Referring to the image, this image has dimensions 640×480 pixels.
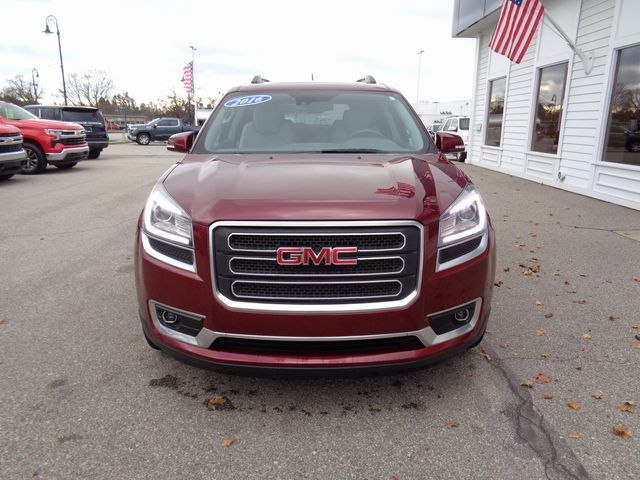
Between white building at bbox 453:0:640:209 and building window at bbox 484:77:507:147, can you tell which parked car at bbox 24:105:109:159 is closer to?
white building at bbox 453:0:640:209

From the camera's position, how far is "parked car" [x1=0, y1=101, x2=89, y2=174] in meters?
12.7

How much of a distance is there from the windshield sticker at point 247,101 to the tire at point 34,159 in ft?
36.7

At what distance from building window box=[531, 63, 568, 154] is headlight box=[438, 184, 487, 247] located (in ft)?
31.2

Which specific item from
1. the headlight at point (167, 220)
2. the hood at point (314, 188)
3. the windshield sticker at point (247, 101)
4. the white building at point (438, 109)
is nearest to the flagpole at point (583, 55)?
the windshield sticker at point (247, 101)

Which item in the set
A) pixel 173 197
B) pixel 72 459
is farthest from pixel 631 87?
pixel 72 459

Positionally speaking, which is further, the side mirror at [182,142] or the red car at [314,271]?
the side mirror at [182,142]

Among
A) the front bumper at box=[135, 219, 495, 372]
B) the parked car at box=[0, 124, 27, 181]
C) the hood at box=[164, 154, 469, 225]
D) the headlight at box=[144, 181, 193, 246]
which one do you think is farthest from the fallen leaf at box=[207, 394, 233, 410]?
the parked car at box=[0, 124, 27, 181]

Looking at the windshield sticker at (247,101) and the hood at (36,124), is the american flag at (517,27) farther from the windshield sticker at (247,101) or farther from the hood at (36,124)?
the hood at (36,124)

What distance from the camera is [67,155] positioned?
13.5 meters

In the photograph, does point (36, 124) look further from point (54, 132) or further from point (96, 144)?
point (96, 144)

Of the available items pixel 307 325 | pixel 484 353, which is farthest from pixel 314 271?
pixel 484 353

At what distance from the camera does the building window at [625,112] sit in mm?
8523

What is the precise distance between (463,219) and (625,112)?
26.6 ft

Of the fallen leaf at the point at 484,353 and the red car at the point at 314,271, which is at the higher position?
the red car at the point at 314,271
